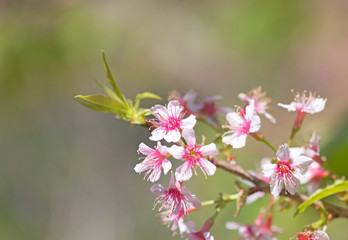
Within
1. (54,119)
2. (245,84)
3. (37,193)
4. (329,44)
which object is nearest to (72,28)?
(54,119)

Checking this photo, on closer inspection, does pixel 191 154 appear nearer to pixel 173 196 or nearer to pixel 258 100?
pixel 173 196

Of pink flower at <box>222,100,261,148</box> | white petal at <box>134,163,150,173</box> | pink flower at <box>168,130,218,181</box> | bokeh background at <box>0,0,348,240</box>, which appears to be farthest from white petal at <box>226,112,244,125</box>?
bokeh background at <box>0,0,348,240</box>

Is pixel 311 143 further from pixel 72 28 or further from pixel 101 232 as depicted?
pixel 101 232

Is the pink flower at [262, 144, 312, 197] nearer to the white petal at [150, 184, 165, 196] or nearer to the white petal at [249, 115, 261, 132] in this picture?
the white petal at [249, 115, 261, 132]

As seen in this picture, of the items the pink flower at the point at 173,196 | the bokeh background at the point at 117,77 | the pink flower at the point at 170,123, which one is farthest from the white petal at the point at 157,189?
the bokeh background at the point at 117,77

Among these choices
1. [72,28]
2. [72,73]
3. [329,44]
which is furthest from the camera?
Result: [329,44]

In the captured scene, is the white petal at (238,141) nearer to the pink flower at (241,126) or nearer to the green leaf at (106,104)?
the pink flower at (241,126)

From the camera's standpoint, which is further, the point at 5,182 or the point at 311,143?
the point at 5,182
